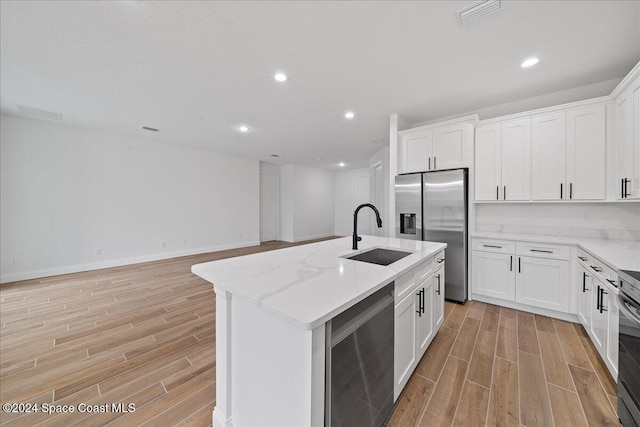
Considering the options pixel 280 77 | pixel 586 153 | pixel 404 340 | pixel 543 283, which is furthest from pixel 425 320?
pixel 280 77

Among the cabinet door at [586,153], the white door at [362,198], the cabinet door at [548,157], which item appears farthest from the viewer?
the white door at [362,198]

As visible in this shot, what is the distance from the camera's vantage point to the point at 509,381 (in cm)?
173

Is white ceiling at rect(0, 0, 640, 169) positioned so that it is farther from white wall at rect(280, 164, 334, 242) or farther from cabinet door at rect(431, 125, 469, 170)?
white wall at rect(280, 164, 334, 242)

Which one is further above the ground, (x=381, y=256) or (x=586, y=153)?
(x=586, y=153)

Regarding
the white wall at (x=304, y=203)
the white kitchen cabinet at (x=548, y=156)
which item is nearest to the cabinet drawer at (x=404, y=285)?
the white kitchen cabinet at (x=548, y=156)

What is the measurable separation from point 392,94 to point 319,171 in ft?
19.7

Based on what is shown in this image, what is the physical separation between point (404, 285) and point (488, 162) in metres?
2.69

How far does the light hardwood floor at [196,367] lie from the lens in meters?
1.46

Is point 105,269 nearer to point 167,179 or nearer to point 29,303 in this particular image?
point 29,303

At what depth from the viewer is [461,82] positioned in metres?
2.81

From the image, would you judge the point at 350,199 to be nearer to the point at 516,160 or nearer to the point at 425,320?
the point at 516,160

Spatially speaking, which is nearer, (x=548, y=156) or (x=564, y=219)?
(x=548, y=156)

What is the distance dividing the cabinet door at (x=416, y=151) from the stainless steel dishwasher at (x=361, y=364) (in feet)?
8.86

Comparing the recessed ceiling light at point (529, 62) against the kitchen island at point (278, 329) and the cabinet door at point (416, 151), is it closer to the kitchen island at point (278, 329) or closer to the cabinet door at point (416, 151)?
the cabinet door at point (416, 151)
